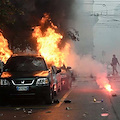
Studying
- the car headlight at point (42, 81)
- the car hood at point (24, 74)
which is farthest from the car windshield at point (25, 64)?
the car headlight at point (42, 81)

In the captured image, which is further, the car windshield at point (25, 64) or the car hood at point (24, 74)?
the car windshield at point (25, 64)

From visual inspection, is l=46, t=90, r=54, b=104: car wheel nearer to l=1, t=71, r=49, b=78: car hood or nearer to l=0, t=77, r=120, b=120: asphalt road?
l=0, t=77, r=120, b=120: asphalt road

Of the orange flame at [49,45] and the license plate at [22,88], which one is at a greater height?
the orange flame at [49,45]

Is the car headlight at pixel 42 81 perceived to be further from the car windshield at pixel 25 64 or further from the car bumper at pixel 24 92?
the car windshield at pixel 25 64

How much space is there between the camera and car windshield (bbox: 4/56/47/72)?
1073 cm

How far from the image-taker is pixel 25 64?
1097 centimetres

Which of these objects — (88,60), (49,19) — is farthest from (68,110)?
(88,60)

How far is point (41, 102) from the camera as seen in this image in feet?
34.3

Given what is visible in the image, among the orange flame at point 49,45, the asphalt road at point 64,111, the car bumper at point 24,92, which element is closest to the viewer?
the asphalt road at point 64,111

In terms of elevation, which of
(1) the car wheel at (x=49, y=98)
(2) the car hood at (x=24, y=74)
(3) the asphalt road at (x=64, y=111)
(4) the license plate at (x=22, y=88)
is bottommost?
(3) the asphalt road at (x=64, y=111)

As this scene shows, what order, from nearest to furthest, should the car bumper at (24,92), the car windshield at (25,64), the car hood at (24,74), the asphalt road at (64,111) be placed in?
the asphalt road at (64,111) < the car bumper at (24,92) < the car hood at (24,74) < the car windshield at (25,64)

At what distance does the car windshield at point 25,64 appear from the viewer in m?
10.7

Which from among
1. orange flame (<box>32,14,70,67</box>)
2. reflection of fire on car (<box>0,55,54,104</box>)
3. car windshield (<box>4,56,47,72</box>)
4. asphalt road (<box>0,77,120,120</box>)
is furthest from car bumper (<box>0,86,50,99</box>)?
orange flame (<box>32,14,70,67</box>)

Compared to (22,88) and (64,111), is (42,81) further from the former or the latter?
(64,111)
